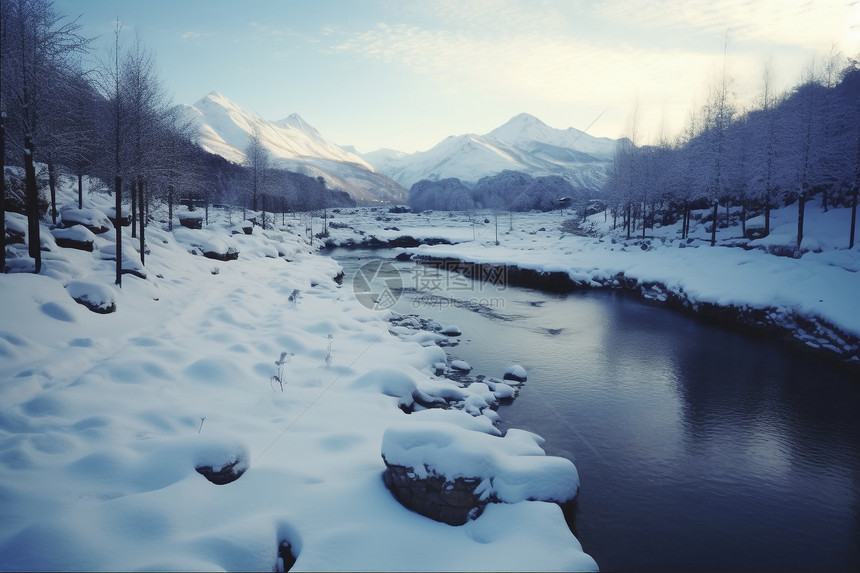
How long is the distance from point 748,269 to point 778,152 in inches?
458

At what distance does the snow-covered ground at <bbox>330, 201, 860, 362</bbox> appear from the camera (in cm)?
1780

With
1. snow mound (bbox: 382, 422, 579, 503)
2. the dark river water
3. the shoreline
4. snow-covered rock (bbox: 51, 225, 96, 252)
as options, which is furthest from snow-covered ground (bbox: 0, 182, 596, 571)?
the shoreline

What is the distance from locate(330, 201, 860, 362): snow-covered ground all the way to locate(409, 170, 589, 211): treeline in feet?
266

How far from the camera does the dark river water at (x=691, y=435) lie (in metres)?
7.31

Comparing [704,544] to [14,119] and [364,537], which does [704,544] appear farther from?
[14,119]

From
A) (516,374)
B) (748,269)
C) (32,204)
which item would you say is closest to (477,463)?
(516,374)

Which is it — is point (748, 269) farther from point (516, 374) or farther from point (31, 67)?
point (31, 67)

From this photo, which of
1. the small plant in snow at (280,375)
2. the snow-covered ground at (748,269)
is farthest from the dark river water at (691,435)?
the small plant in snow at (280,375)

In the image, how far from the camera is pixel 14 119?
1538 cm

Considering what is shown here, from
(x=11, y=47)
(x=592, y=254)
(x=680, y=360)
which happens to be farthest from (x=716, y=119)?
(x=11, y=47)

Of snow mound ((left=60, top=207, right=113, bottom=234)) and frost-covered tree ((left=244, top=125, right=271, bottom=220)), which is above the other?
frost-covered tree ((left=244, top=125, right=271, bottom=220))

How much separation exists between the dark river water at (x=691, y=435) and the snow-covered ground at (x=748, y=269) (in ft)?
5.76

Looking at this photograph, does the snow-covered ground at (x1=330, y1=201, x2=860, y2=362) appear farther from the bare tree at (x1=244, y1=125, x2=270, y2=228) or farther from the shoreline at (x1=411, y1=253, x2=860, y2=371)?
the bare tree at (x1=244, y1=125, x2=270, y2=228)

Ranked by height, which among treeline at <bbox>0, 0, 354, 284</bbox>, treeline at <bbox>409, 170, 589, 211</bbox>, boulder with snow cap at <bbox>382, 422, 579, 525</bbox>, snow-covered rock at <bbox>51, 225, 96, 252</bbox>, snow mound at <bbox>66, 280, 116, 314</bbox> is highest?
treeline at <bbox>409, 170, 589, 211</bbox>
